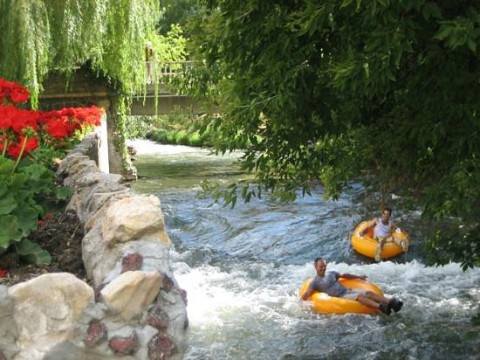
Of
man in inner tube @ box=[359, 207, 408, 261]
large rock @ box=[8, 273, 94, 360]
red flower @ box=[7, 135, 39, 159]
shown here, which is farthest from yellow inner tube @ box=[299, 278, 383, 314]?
large rock @ box=[8, 273, 94, 360]

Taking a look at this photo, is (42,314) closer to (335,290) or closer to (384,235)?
(335,290)

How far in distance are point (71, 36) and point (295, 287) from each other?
458 centimetres

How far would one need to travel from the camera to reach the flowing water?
7191 mm

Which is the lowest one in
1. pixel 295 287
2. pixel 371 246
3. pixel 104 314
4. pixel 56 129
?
pixel 295 287

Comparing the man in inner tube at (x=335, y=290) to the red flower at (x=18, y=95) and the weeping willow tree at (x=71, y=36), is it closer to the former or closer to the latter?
the weeping willow tree at (x=71, y=36)

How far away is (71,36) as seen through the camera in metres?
9.66

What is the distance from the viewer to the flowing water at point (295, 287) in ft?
23.6

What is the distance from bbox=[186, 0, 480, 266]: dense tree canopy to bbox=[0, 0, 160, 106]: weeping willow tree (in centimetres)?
Answer: 487

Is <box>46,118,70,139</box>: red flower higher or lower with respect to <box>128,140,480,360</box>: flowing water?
higher

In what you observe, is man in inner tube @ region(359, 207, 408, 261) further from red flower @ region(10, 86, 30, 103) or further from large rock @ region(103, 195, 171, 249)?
large rock @ region(103, 195, 171, 249)

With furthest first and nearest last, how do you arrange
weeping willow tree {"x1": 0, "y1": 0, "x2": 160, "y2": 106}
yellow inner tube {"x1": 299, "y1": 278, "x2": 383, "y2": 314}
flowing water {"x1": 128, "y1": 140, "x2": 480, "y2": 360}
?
1. weeping willow tree {"x1": 0, "y1": 0, "x2": 160, "y2": 106}
2. yellow inner tube {"x1": 299, "y1": 278, "x2": 383, "y2": 314}
3. flowing water {"x1": 128, "y1": 140, "x2": 480, "y2": 360}

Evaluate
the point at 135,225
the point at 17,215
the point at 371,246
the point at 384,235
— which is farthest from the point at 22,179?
the point at 384,235

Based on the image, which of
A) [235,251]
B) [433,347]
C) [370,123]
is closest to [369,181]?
[370,123]

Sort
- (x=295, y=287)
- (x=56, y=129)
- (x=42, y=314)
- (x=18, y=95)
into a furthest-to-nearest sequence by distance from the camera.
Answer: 1. (x=295, y=287)
2. (x=56, y=129)
3. (x=18, y=95)
4. (x=42, y=314)
